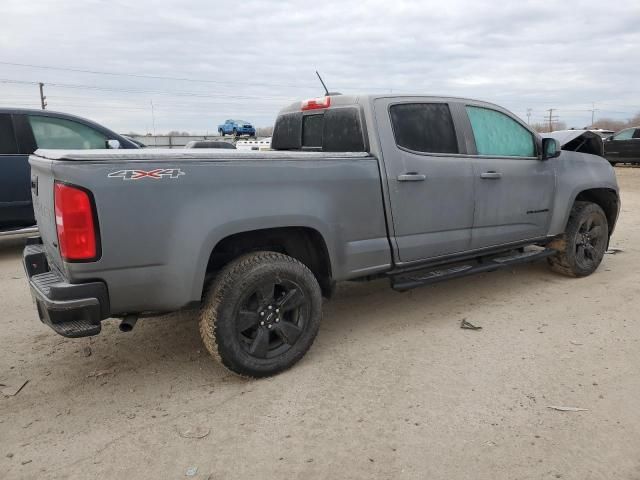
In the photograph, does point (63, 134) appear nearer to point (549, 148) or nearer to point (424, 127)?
point (424, 127)

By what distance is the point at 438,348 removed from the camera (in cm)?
378

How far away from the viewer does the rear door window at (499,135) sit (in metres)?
4.51

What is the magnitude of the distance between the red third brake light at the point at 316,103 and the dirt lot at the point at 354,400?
1.78m

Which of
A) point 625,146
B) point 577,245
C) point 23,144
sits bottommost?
point 577,245

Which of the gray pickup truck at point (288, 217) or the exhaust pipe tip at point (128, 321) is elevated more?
the gray pickup truck at point (288, 217)

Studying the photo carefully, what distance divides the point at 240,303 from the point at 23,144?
4.92 meters

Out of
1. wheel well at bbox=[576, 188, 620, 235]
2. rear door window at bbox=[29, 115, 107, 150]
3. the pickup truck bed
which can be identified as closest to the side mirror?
wheel well at bbox=[576, 188, 620, 235]

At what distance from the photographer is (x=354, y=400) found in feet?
10.0

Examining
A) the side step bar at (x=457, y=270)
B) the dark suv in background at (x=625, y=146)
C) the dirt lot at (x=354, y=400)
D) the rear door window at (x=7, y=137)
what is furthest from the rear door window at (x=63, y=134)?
the dark suv in background at (x=625, y=146)

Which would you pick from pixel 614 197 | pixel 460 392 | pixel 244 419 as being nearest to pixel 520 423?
pixel 460 392

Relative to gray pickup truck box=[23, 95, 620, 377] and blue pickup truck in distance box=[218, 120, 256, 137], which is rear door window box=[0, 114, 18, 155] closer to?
gray pickup truck box=[23, 95, 620, 377]

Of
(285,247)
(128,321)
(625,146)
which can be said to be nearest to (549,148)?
(285,247)

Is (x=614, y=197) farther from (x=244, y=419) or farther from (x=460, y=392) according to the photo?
(x=244, y=419)

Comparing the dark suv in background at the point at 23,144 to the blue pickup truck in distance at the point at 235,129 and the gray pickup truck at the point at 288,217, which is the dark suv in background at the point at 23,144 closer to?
the gray pickup truck at the point at 288,217
